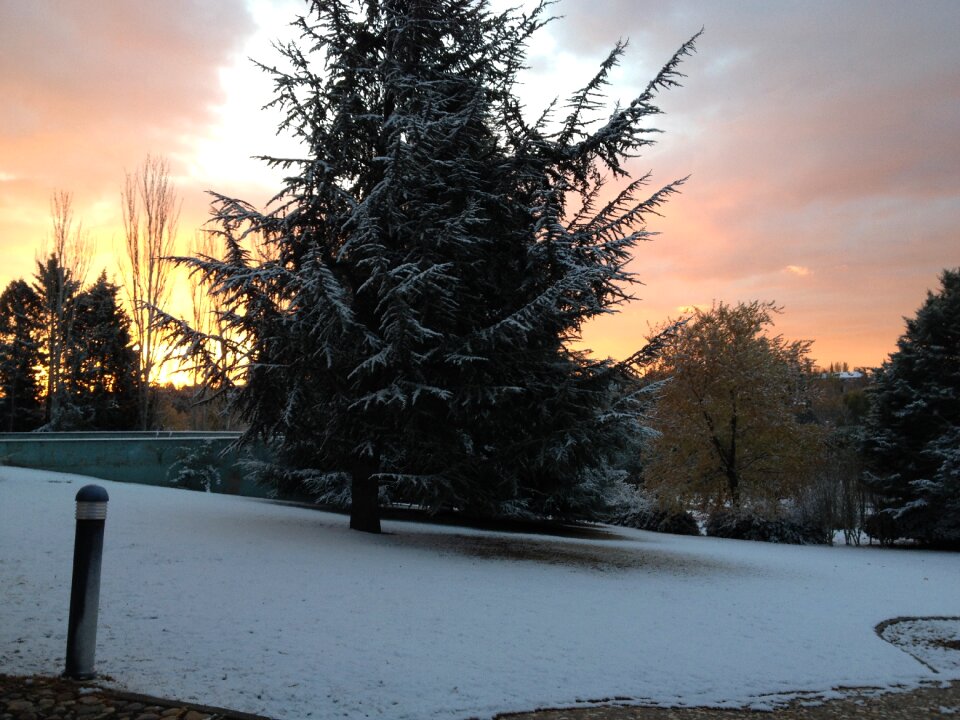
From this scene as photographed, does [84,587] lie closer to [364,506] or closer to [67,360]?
[364,506]

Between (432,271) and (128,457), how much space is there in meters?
13.1

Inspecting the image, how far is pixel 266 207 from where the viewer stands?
1122 cm

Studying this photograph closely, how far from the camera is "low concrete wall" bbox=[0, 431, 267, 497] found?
56.1 feet

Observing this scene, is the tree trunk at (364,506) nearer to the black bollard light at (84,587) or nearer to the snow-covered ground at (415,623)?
the snow-covered ground at (415,623)

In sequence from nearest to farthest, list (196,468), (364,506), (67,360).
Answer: (364,506)
(196,468)
(67,360)

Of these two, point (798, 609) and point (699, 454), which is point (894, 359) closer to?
point (699, 454)

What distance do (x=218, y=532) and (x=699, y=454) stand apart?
17128 mm

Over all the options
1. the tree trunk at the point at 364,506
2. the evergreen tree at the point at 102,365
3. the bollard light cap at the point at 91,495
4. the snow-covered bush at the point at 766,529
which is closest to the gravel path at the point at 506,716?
the bollard light cap at the point at 91,495

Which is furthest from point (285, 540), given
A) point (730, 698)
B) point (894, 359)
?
point (894, 359)

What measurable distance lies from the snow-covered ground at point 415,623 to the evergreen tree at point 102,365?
2343cm

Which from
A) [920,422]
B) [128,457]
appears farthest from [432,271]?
[920,422]

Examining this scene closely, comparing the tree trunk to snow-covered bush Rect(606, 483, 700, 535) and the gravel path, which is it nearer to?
the gravel path

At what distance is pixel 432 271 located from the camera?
9.03m

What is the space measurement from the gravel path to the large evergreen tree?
5.00m
